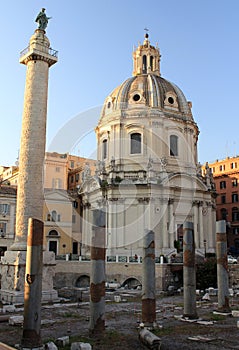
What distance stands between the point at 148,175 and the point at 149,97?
9.95 metres

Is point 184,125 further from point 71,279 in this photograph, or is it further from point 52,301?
point 52,301

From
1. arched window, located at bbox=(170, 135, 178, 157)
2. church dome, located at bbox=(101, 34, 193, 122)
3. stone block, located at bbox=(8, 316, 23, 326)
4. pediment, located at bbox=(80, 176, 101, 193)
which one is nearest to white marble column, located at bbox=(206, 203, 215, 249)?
arched window, located at bbox=(170, 135, 178, 157)

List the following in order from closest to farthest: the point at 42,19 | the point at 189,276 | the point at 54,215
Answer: the point at 189,276, the point at 42,19, the point at 54,215

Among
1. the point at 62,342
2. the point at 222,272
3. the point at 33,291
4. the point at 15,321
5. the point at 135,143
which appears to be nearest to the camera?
the point at 62,342

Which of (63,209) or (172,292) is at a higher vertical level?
(63,209)

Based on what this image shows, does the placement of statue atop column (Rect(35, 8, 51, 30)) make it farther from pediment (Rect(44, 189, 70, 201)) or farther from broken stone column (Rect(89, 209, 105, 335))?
pediment (Rect(44, 189, 70, 201))

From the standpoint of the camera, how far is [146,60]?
52875mm

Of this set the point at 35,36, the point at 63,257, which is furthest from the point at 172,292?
the point at 35,36

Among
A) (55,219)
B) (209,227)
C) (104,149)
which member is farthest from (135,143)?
(209,227)

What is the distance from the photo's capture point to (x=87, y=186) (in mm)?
46531

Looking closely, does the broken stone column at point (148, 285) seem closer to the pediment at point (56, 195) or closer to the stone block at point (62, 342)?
the stone block at point (62, 342)

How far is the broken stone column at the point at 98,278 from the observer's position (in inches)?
559

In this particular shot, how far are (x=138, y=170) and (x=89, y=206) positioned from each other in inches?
294

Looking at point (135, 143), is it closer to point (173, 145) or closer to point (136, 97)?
point (173, 145)
